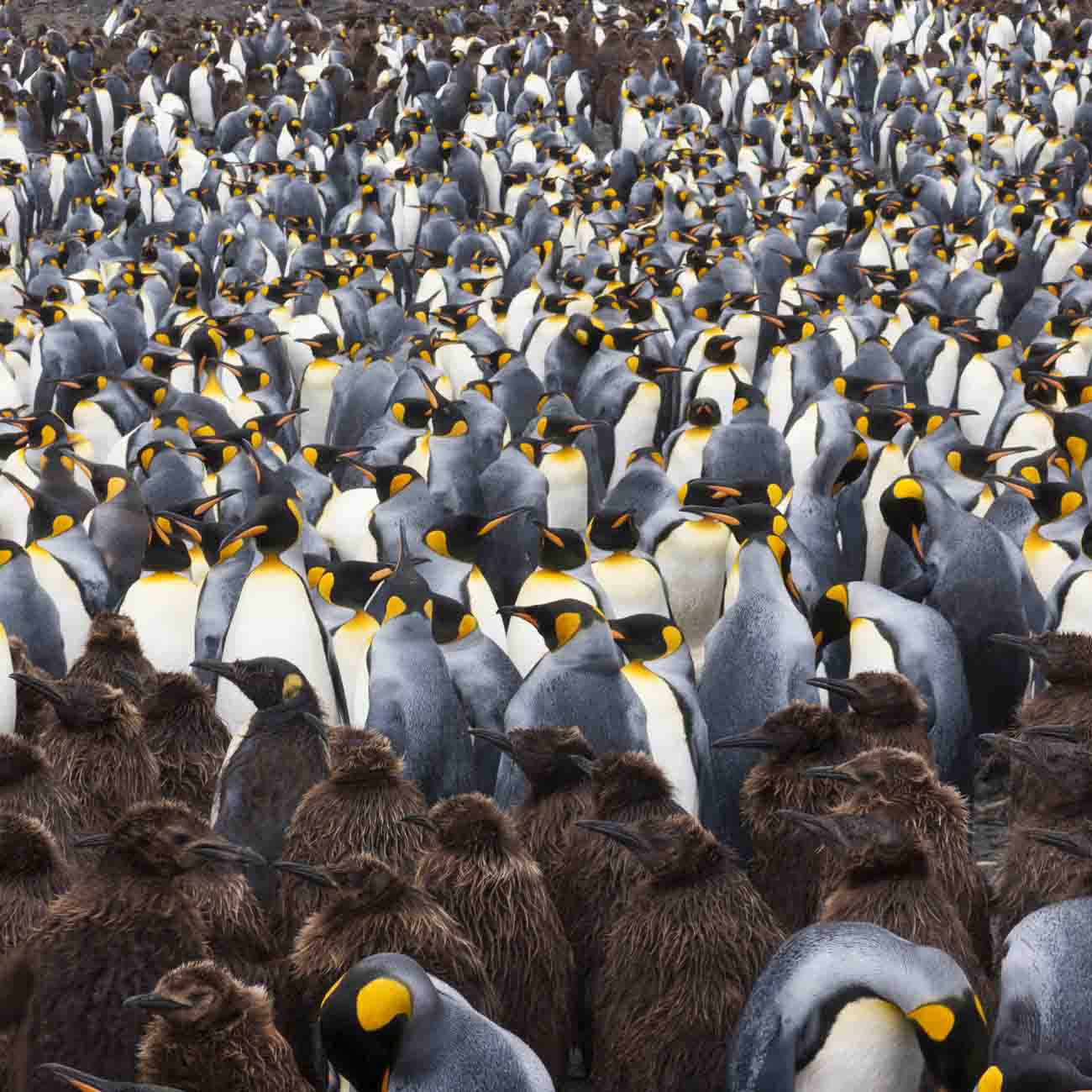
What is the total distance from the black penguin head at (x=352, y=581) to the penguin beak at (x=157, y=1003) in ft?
9.32

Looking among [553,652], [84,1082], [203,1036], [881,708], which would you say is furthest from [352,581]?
[84,1082]

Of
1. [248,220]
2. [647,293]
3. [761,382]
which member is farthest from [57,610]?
[248,220]

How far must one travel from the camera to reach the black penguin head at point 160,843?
3.13 meters

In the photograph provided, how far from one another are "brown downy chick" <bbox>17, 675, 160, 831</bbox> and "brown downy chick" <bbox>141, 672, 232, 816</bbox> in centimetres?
25

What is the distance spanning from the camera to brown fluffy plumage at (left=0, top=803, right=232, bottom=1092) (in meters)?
2.95

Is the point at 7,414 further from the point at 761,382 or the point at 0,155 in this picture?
the point at 0,155

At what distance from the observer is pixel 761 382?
9523mm

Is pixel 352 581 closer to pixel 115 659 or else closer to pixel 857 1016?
pixel 115 659

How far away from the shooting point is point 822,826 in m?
3.28

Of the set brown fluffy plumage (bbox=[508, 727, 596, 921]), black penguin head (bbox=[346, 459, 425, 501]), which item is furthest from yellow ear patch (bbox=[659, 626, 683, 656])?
black penguin head (bbox=[346, 459, 425, 501])

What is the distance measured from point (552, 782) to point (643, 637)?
2.74ft

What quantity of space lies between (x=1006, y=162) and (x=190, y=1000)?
15008 millimetres

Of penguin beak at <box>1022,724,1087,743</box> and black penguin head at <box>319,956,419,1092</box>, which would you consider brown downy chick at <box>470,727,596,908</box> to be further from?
black penguin head at <box>319,956,419,1092</box>

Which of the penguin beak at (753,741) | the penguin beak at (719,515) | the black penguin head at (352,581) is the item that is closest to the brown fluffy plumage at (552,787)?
the penguin beak at (753,741)
